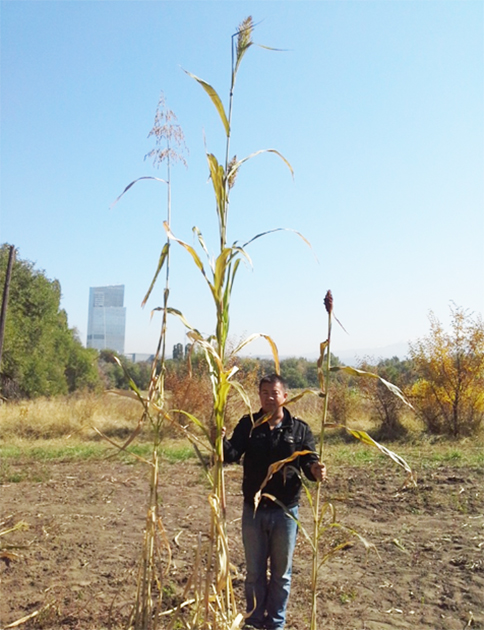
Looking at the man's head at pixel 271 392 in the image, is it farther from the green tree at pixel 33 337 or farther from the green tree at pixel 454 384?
the green tree at pixel 33 337

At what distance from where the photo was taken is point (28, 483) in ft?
23.3

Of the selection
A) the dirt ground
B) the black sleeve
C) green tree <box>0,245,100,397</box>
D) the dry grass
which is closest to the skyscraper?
green tree <box>0,245,100,397</box>

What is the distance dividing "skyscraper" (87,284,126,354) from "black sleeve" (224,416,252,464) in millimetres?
59805

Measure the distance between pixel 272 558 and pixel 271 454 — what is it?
0.57m

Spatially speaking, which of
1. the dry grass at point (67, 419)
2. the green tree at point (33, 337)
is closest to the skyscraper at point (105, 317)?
the green tree at point (33, 337)

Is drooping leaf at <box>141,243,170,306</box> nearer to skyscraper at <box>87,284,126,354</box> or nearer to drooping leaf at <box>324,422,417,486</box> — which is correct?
drooping leaf at <box>324,422,417,486</box>

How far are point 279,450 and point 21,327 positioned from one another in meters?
19.0

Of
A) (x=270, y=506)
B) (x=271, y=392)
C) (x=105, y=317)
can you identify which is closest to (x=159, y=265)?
(x=271, y=392)

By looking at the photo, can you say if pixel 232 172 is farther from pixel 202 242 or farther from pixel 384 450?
pixel 384 450

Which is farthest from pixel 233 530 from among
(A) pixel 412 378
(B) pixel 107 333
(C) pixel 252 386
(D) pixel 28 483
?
(B) pixel 107 333

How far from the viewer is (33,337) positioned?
833 inches

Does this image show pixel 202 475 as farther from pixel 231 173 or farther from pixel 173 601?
pixel 231 173

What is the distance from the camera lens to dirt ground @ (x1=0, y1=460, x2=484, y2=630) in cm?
356

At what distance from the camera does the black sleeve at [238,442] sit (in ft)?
10.1
